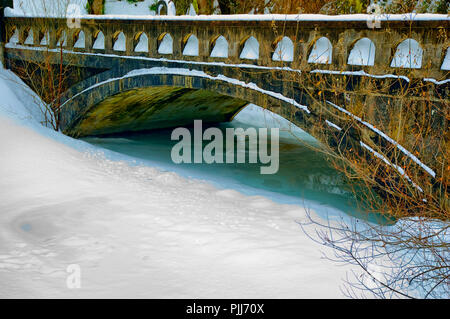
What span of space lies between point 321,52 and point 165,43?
3390 millimetres

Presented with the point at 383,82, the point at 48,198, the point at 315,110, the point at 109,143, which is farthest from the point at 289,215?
the point at 109,143

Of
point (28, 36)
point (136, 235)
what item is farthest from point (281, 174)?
point (28, 36)

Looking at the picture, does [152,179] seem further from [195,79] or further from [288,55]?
[288,55]

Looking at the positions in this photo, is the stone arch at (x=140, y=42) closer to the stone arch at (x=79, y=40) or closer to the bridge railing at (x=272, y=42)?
the bridge railing at (x=272, y=42)

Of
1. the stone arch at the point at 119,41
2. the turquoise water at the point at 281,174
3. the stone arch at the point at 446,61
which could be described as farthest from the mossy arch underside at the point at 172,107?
the stone arch at the point at 446,61

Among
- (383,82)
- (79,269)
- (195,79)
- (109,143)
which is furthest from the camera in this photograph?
(109,143)

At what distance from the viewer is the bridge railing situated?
5691 millimetres

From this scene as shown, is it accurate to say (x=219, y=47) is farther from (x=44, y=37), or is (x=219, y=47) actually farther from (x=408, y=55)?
(x=44, y=37)

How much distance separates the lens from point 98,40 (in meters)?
9.90

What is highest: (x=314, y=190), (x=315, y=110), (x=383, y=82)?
(x=383, y=82)

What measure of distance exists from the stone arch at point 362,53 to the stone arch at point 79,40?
6256mm

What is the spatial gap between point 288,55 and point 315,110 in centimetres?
94

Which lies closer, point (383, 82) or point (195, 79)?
point (383, 82)
